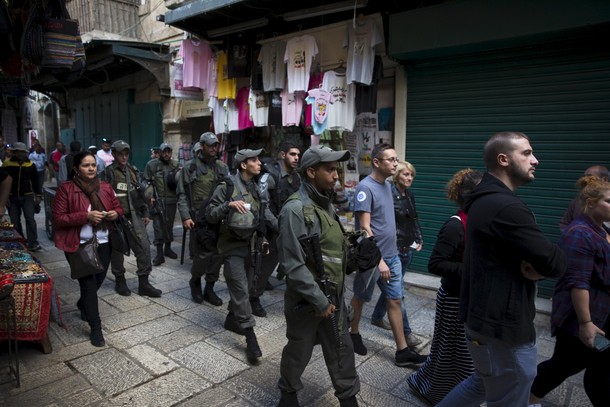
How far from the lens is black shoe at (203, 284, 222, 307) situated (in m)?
5.08

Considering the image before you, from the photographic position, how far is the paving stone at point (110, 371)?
3237mm

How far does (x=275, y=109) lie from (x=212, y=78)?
183cm

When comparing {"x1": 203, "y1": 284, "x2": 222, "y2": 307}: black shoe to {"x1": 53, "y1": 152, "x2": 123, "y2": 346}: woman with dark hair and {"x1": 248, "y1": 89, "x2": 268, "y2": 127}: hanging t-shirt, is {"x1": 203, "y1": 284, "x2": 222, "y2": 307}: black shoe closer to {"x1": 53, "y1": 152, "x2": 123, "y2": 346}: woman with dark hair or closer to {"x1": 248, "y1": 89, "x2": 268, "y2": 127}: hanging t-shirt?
{"x1": 53, "y1": 152, "x2": 123, "y2": 346}: woman with dark hair

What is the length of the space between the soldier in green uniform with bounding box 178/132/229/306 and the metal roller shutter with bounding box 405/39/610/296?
299cm

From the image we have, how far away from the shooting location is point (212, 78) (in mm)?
8195

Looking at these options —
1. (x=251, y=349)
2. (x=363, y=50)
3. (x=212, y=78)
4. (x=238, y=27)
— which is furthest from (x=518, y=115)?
(x=212, y=78)

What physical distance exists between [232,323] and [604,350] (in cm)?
320

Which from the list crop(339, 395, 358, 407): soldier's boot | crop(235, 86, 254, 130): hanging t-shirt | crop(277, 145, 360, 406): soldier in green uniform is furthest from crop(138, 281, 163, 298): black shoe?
crop(235, 86, 254, 130): hanging t-shirt

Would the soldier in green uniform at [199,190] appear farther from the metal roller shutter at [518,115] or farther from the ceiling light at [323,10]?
the metal roller shutter at [518,115]

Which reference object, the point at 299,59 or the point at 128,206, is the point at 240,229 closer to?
the point at 128,206

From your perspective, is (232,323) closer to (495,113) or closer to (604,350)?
(604,350)

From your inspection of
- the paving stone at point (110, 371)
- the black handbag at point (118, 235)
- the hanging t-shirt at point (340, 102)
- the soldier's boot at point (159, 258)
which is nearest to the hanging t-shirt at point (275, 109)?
the hanging t-shirt at point (340, 102)

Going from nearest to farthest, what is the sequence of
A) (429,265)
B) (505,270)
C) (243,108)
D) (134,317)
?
(505,270), (429,265), (134,317), (243,108)

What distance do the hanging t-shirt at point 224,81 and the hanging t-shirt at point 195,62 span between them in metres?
0.40
